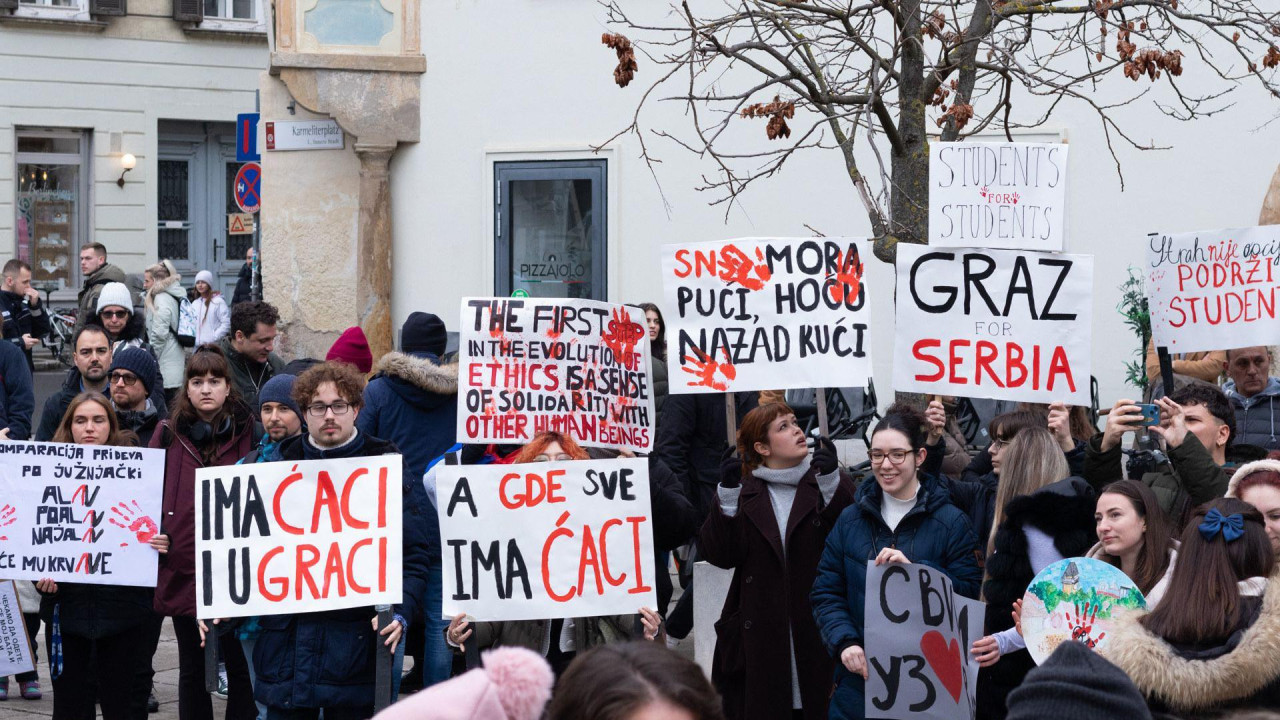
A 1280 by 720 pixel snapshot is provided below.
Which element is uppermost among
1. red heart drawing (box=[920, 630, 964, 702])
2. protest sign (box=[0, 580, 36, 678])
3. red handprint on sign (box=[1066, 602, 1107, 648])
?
red handprint on sign (box=[1066, 602, 1107, 648])

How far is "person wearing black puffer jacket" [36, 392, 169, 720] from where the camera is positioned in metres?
6.77

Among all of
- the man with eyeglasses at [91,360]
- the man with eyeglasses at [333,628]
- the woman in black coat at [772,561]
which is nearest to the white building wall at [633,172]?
the man with eyeglasses at [91,360]

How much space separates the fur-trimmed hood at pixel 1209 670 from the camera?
4059 millimetres

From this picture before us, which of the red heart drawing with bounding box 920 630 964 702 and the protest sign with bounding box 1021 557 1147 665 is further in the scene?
the red heart drawing with bounding box 920 630 964 702

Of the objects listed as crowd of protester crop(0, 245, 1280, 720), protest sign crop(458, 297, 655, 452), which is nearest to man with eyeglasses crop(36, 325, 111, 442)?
crowd of protester crop(0, 245, 1280, 720)

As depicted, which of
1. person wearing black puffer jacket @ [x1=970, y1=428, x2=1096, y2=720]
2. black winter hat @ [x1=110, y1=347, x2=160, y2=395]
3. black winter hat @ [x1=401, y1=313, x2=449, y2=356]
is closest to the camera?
person wearing black puffer jacket @ [x1=970, y1=428, x2=1096, y2=720]

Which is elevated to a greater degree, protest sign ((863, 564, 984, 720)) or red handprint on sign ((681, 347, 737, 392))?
red handprint on sign ((681, 347, 737, 392))

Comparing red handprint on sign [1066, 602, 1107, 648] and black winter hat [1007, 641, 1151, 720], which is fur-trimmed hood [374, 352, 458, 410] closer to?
red handprint on sign [1066, 602, 1107, 648]

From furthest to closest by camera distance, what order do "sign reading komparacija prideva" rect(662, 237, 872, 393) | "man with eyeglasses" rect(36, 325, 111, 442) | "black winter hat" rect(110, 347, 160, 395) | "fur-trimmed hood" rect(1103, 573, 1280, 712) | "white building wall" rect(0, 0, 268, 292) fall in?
"white building wall" rect(0, 0, 268, 292) → "man with eyeglasses" rect(36, 325, 111, 442) → "black winter hat" rect(110, 347, 160, 395) → "sign reading komparacija prideva" rect(662, 237, 872, 393) → "fur-trimmed hood" rect(1103, 573, 1280, 712)

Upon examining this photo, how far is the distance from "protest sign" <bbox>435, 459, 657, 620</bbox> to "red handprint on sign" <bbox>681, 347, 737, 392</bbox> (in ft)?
3.67

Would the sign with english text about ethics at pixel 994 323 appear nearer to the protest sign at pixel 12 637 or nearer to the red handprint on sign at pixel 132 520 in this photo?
the red handprint on sign at pixel 132 520

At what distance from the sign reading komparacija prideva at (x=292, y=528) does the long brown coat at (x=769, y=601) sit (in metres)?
1.28

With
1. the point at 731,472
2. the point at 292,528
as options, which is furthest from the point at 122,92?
the point at 731,472

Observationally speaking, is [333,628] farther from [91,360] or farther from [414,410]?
[91,360]
